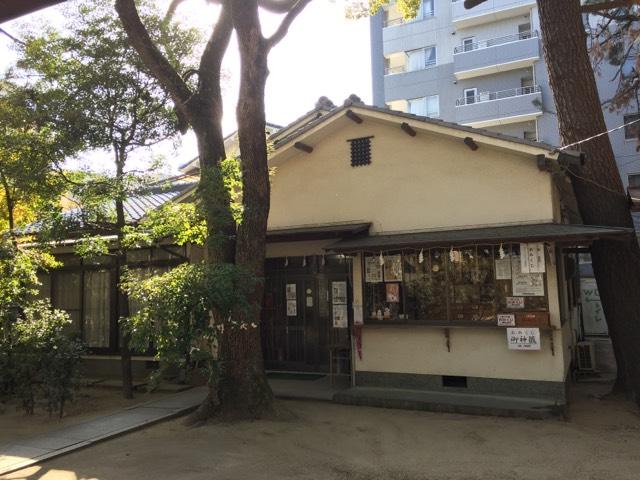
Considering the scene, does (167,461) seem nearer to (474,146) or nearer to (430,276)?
(430,276)

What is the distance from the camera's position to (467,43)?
30594mm

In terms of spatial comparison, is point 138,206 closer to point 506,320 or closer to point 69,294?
point 69,294

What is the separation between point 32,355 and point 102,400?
2.05 meters

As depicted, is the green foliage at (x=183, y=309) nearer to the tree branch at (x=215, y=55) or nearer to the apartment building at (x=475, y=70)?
the tree branch at (x=215, y=55)

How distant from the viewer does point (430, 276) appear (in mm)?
9664

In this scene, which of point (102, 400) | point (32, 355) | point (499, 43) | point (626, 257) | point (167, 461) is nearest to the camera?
point (167, 461)

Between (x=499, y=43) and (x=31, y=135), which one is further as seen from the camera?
(x=499, y=43)

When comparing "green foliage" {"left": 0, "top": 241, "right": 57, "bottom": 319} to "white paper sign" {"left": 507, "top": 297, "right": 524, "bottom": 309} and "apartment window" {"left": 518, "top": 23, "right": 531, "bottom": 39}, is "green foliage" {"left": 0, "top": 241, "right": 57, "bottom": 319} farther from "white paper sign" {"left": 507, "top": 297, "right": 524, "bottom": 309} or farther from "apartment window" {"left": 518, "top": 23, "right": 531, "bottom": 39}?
"apartment window" {"left": 518, "top": 23, "right": 531, "bottom": 39}

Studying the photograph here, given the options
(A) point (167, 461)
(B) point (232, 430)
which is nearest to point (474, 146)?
(B) point (232, 430)

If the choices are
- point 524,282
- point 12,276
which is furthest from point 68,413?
Answer: point 524,282

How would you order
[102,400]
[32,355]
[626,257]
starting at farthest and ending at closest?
[102,400], [626,257], [32,355]

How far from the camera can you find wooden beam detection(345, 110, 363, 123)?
10367 millimetres

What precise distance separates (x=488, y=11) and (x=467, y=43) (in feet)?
6.79

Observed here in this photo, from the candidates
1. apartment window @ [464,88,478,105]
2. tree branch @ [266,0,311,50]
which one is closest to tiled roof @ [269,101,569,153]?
tree branch @ [266,0,311,50]
